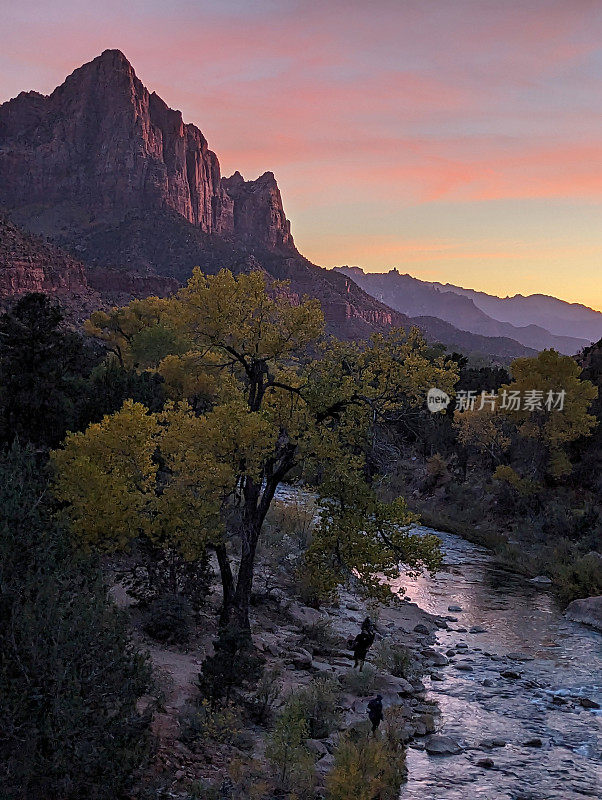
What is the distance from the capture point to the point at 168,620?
1587 cm

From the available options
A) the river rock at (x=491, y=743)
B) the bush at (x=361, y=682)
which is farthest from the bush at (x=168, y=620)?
the river rock at (x=491, y=743)

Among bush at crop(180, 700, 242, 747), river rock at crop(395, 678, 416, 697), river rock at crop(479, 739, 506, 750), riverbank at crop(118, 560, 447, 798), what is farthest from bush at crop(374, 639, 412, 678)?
bush at crop(180, 700, 242, 747)

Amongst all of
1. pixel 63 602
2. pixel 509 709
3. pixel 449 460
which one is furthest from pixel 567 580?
pixel 449 460

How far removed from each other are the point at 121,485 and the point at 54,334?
902cm

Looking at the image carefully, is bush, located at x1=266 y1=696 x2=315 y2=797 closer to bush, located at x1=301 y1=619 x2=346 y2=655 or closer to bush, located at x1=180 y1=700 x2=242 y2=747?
bush, located at x1=180 y1=700 x2=242 y2=747

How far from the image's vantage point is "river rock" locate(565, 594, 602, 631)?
23000 millimetres

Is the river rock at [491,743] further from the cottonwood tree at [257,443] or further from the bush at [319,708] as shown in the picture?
the cottonwood tree at [257,443]

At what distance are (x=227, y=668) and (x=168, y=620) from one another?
3.00m

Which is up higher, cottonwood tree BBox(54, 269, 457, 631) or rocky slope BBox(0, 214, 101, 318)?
rocky slope BBox(0, 214, 101, 318)

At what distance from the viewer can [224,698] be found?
519 inches

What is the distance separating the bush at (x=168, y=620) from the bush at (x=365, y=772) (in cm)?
519

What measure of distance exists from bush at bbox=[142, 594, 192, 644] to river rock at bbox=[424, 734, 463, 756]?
20.0 feet

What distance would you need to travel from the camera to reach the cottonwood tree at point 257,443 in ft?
45.9

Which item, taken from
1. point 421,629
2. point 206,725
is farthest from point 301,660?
point 421,629
